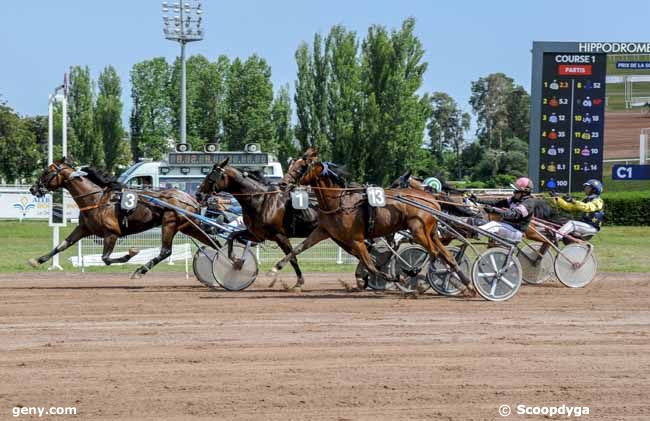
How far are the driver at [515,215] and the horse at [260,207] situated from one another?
2486mm

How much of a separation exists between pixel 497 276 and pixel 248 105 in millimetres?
38546

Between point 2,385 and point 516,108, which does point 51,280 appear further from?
point 516,108

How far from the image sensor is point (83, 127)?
52.9m

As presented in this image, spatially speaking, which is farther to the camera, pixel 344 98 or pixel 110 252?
pixel 344 98

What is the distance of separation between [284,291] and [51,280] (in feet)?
14.4

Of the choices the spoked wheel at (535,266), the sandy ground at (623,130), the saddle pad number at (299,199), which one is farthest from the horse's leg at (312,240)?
the sandy ground at (623,130)

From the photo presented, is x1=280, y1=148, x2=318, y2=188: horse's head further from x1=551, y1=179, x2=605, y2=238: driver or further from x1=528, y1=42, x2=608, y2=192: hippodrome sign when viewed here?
x1=528, y1=42, x2=608, y2=192: hippodrome sign

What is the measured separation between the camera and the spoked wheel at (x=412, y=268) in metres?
12.7

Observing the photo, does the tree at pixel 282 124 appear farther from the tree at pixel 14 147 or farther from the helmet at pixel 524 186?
the helmet at pixel 524 186

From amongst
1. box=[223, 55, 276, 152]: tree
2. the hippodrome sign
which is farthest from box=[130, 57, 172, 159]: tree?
the hippodrome sign

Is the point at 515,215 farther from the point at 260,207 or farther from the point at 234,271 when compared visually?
the point at 234,271

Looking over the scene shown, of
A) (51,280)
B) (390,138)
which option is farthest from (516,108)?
(51,280)

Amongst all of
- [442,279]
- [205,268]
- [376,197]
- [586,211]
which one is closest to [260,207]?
[205,268]

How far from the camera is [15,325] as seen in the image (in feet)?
31.5
